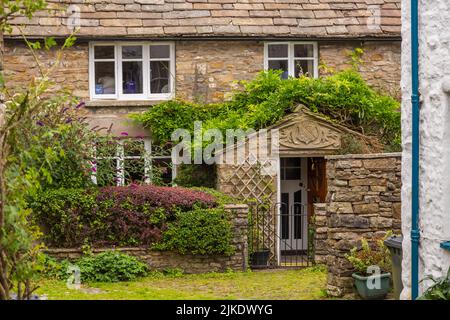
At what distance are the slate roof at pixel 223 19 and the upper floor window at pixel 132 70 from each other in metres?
0.45

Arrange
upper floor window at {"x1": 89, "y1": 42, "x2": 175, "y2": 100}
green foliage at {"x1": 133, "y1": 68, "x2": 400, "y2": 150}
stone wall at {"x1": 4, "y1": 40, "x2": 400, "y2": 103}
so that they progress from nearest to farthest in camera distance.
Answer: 1. green foliage at {"x1": 133, "y1": 68, "x2": 400, "y2": 150}
2. stone wall at {"x1": 4, "y1": 40, "x2": 400, "y2": 103}
3. upper floor window at {"x1": 89, "y1": 42, "x2": 175, "y2": 100}

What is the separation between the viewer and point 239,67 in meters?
18.4

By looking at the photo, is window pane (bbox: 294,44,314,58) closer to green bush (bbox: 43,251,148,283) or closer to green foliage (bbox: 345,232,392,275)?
green bush (bbox: 43,251,148,283)

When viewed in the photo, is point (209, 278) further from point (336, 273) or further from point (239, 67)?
point (239, 67)

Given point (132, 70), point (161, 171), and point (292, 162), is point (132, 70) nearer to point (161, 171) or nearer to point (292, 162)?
point (161, 171)

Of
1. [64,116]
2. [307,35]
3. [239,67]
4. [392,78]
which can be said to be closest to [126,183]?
[64,116]

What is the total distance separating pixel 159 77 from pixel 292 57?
301cm

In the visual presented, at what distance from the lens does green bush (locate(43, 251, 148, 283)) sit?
46.2ft

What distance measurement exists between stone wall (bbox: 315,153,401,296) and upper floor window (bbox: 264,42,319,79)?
6.74 metres

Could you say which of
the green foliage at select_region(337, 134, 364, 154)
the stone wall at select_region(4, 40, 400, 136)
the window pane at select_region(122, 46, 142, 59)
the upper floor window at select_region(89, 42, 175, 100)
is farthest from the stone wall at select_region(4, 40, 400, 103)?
the green foliage at select_region(337, 134, 364, 154)

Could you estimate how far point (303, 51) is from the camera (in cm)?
1878

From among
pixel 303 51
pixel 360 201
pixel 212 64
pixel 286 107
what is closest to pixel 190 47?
pixel 212 64

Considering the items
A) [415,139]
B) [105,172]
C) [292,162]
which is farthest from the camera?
[292,162]

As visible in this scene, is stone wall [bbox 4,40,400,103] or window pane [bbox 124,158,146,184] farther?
stone wall [bbox 4,40,400,103]
